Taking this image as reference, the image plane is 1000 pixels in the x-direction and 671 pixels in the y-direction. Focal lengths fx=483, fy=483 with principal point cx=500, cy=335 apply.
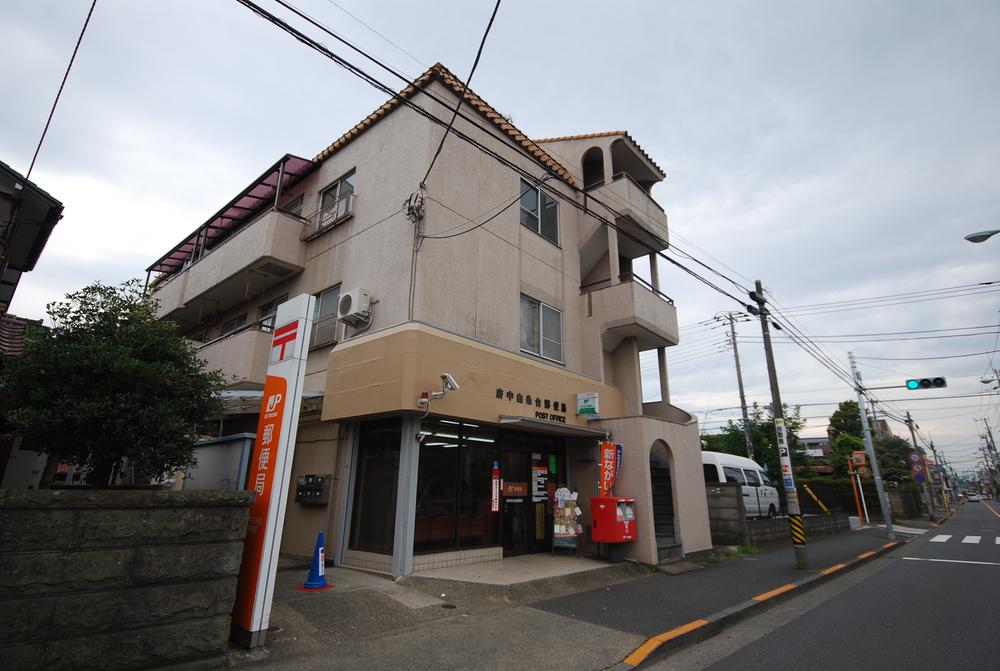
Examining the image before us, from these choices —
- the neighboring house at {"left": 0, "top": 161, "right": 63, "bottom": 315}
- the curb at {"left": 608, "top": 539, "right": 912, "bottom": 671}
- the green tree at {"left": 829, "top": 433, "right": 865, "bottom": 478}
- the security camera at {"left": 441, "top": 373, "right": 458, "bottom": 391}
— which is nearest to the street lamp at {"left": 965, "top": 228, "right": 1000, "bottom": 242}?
the curb at {"left": 608, "top": 539, "right": 912, "bottom": 671}

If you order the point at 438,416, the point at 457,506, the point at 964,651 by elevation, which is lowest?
the point at 964,651

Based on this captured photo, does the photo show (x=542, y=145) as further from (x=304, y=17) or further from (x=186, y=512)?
(x=186, y=512)

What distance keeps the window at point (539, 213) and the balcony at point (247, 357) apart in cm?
742

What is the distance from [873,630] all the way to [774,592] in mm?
2006

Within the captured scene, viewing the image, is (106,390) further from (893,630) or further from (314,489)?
(893,630)

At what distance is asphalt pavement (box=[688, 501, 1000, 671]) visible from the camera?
5.57 meters

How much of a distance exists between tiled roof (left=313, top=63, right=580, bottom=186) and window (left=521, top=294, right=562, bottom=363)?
3.23 metres

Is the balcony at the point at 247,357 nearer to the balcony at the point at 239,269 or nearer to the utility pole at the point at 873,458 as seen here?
the balcony at the point at 239,269

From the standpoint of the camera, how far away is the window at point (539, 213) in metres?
13.3

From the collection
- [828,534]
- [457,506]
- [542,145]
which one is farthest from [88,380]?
[828,534]

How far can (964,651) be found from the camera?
19.4ft

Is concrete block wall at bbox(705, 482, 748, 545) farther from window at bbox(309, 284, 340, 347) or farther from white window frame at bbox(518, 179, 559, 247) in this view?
window at bbox(309, 284, 340, 347)

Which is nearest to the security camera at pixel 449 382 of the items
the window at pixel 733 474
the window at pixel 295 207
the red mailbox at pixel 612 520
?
the red mailbox at pixel 612 520

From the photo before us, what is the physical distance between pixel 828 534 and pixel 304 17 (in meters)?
22.7
